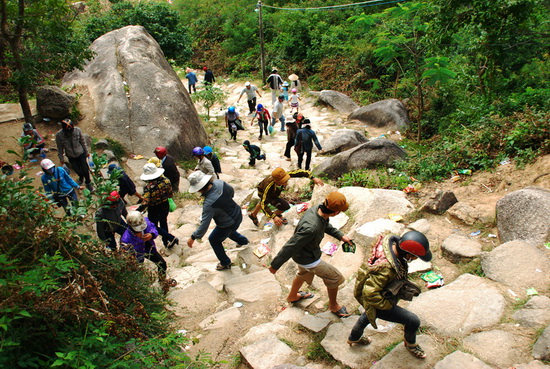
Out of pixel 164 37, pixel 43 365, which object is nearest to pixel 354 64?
pixel 164 37

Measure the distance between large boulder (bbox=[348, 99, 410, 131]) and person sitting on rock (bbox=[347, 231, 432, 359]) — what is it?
33.5ft

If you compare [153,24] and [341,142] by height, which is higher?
[153,24]

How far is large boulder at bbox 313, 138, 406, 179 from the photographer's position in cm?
864

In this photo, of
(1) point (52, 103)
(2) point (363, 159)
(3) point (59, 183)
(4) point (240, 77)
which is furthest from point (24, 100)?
(4) point (240, 77)

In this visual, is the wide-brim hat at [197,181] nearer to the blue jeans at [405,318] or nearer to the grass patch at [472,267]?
the blue jeans at [405,318]

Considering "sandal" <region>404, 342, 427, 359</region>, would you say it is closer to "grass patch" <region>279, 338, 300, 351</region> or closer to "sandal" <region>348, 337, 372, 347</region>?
"sandal" <region>348, 337, 372, 347</region>

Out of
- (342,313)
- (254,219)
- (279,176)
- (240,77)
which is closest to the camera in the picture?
(342,313)

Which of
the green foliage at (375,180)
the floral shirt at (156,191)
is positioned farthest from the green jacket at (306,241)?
the green foliage at (375,180)

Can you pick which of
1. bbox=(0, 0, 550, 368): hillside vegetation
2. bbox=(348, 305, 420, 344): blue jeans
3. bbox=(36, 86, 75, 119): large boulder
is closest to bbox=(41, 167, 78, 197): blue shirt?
bbox=(0, 0, 550, 368): hillside vegetation

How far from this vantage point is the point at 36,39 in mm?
8430

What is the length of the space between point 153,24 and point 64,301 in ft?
57.9

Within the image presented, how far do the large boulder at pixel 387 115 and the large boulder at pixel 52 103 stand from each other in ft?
31.3

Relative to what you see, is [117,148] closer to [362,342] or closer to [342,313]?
[342,313]

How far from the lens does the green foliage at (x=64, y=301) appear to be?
2.62 m
